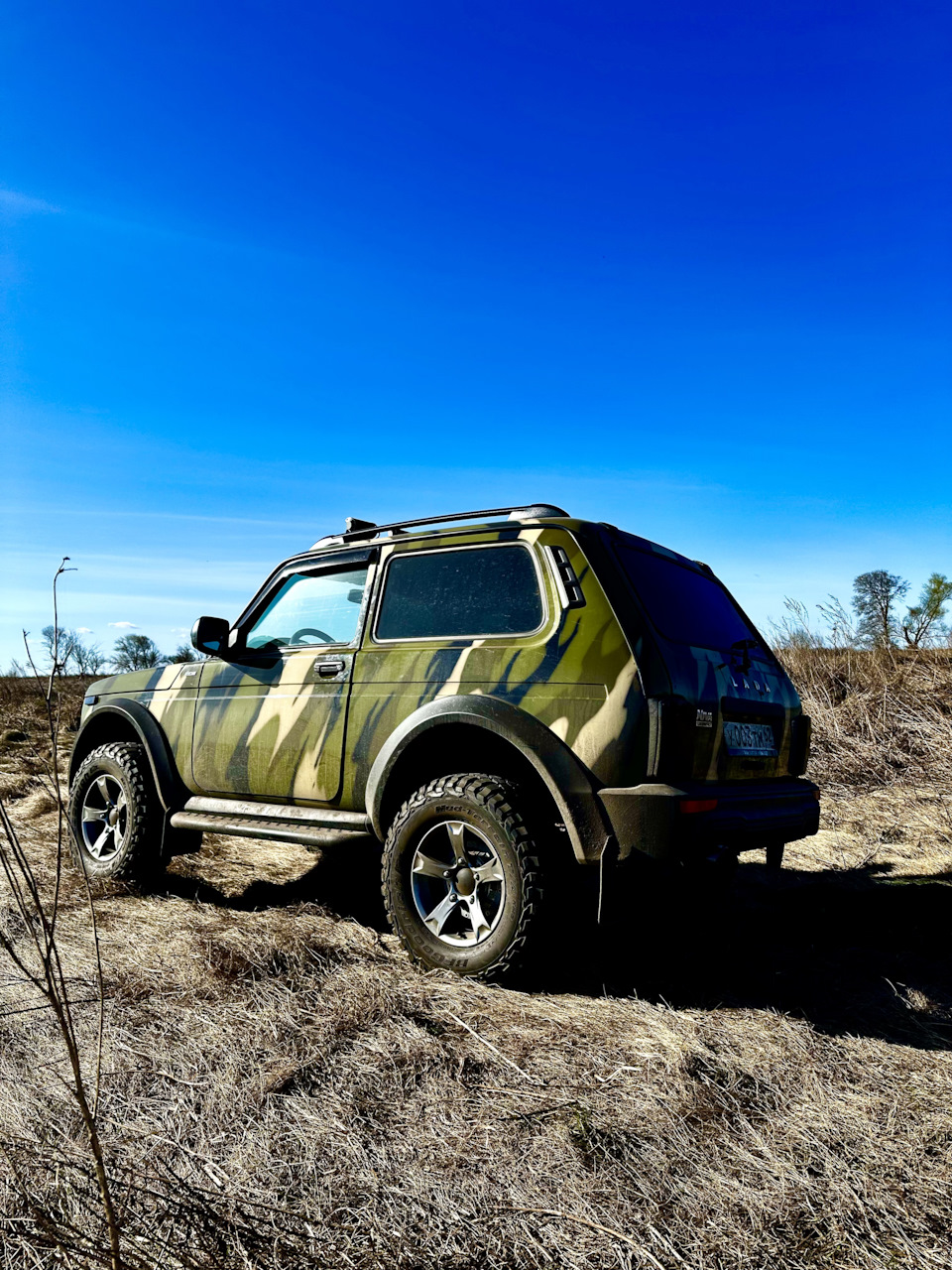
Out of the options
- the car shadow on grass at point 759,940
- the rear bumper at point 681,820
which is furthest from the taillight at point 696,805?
the car shadow on grass at point 759,940

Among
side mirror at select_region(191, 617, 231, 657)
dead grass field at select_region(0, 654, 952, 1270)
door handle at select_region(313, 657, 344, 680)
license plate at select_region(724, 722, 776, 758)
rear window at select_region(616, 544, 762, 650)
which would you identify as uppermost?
rear window at select_region(616, 544, 762, 650)

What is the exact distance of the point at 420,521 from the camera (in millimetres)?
4117

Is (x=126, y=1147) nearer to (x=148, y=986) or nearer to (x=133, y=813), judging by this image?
(x=148, y=986)

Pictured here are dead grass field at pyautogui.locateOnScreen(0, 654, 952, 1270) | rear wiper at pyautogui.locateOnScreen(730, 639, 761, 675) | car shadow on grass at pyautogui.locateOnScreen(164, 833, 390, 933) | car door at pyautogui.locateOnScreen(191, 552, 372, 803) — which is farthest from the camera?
car shadow on grass at pyautogui.locateOnScreen(164, 833, 390, 933)

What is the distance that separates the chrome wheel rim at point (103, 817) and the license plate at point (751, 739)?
349 cm

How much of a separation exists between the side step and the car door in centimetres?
7

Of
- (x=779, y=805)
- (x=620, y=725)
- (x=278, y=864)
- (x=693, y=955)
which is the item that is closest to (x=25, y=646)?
(x=620, y=725)

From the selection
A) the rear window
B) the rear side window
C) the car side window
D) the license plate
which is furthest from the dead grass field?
the rear window

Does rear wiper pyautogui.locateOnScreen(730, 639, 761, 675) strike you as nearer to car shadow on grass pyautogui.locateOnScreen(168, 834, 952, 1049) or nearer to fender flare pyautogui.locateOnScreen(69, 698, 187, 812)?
car shadow on grass pyautogui.locateOnScreen(168, 834, 952, 1049)

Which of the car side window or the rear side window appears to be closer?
the rear side window

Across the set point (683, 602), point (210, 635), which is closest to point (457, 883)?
point (683, 602)

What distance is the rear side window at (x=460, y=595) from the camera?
12.0 ft

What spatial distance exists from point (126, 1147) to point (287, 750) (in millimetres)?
2305

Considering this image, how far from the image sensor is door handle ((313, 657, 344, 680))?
13.6 feet
